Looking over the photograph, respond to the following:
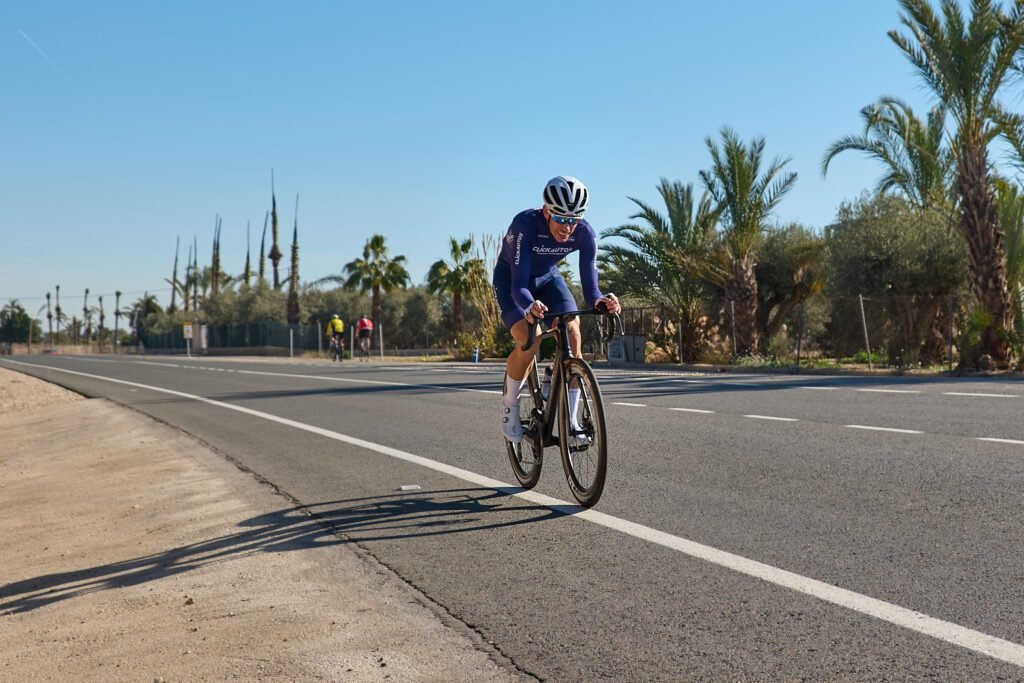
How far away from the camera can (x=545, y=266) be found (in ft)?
21.3

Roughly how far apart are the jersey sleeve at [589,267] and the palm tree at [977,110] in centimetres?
1613

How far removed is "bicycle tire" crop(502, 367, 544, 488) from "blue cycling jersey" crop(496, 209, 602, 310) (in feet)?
2.12

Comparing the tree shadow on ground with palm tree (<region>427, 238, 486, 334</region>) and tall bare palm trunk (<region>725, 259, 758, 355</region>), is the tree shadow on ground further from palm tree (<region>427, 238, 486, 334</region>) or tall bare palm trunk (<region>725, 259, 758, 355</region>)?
palm tree (<region>427, 238, 486, 334</region>)

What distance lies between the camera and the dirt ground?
3.64 metres

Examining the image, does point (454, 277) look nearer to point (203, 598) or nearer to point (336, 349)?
point (336, 349)

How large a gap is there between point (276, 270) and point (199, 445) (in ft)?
219

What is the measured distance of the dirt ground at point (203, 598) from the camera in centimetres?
364

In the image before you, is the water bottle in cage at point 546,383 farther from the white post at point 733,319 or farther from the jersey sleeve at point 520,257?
the white post at point 733,319

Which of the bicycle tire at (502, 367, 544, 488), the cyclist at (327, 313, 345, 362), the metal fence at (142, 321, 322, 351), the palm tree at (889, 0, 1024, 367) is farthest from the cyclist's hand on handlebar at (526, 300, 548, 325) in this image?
the metal fence at (142, 321, 322, 351)

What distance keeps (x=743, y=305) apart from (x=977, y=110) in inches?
346

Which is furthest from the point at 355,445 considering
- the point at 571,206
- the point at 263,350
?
the point at 263,350

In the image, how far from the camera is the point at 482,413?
41.5 feet

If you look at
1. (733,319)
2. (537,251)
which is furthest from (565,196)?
(733,319)

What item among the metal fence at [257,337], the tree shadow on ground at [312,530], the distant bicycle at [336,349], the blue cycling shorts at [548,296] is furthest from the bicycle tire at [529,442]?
the metal fence at [257,337]
